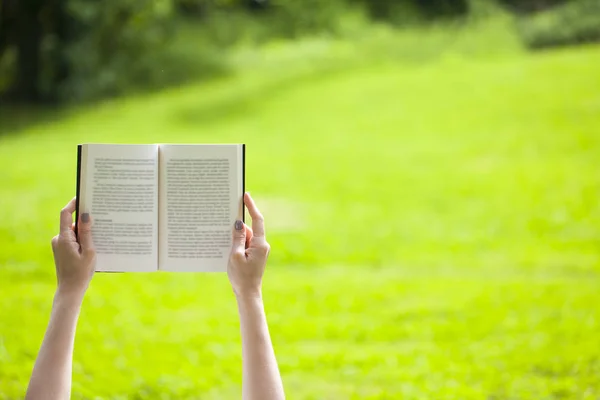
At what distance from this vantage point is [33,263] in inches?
173

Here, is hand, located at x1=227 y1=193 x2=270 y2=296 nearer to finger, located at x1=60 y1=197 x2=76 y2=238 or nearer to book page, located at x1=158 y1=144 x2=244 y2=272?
book page, located at x1=158 y1=144 x2=244 y2=272

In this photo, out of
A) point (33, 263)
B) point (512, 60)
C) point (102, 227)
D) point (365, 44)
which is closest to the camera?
point (102, 227)

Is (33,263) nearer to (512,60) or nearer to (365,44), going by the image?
(365,44)

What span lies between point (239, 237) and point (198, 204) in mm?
145

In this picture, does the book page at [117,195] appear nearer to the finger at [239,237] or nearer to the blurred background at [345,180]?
the finger at [239,237]

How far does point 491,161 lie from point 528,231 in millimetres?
943

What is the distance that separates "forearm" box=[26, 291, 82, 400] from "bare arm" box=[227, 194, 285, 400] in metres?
0.28

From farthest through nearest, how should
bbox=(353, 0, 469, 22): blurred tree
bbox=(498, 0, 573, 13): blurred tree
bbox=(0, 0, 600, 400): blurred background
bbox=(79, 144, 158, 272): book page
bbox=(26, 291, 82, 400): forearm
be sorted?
bbox=(353, 0, 469, 22): blurred tree → bbox=(498, 0, 573, 13): blurred tree → bbox=(0, 0, 600, 400): blurred background → bbox=(79, 144, 158, 272): book page → bbox=(26, 291, 82, 400): forearm

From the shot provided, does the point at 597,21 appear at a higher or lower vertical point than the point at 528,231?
higher

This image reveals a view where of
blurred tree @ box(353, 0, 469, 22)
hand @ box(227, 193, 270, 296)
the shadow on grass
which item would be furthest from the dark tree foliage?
hand @ box(227, 193, 270, 296)

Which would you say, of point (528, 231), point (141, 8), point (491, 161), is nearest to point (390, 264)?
point (528, 231)

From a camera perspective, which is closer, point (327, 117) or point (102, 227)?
point (102, 227)

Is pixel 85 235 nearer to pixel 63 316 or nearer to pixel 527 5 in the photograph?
pixel 63 316

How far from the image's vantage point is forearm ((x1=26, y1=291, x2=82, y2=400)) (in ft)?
3.74
